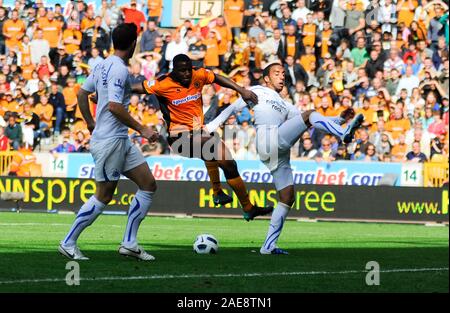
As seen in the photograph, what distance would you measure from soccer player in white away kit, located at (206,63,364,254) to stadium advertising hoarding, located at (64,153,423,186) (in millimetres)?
12588

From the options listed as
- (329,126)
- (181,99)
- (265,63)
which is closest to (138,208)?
(329,126)

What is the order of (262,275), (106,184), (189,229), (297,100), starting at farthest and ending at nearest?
(297,100) < (189,229) < (106,184) < (262,275)

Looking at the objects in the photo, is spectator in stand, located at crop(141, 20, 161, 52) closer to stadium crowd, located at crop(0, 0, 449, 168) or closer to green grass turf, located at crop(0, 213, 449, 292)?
stadium crowd, located at crop(0, 0, 449, 168)

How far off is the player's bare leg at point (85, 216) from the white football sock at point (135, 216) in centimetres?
49

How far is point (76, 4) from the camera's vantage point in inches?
1220

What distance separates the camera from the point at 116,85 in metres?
11.1

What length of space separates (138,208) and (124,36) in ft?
6.60

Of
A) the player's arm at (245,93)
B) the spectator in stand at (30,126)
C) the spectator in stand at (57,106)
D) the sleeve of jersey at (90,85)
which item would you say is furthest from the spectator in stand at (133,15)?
the sleeve of jersey at (90,85)

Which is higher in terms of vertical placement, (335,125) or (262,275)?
(335,125)

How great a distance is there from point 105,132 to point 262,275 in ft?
8.29

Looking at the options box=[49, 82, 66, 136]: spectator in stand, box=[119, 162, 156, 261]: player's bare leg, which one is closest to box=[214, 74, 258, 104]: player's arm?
box=[119, 162, 156, 261]: player's bare leg

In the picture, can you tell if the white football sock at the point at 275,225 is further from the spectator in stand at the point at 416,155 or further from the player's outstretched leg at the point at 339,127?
the spectator in stand at the point at 416,155

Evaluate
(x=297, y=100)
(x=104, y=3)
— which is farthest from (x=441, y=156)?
(x=104, y=3)
